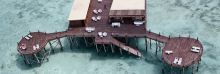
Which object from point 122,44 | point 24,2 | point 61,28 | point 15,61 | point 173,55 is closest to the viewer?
point 173,55

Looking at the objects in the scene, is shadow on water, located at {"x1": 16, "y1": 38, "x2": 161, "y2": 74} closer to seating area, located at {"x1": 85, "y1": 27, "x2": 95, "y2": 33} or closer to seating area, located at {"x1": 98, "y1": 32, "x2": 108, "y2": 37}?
seating area, located at {"x1": 98, "y1": 32, "x2": 108, "y2": 37}

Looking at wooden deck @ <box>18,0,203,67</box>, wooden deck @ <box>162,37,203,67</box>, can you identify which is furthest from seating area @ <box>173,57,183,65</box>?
wooden deck @ <box>18,0,203,67</box>

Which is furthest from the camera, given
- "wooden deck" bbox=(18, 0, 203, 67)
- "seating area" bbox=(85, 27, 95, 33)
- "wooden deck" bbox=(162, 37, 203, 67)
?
"seating area" bbox=(85, 27, 95, 33)

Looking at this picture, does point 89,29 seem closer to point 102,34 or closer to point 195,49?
point 102,34

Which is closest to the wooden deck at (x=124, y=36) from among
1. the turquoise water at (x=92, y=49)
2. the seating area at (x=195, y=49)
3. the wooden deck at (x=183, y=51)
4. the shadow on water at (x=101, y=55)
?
the wooden deck at (x=183, y=51)

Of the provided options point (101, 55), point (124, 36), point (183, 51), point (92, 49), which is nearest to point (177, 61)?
point (183, 51)

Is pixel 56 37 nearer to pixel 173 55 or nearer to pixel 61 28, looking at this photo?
pixel 61 28

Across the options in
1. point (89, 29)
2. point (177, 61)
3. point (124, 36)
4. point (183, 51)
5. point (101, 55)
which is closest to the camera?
point (177, 61)

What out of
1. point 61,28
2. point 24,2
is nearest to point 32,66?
point 61,28
